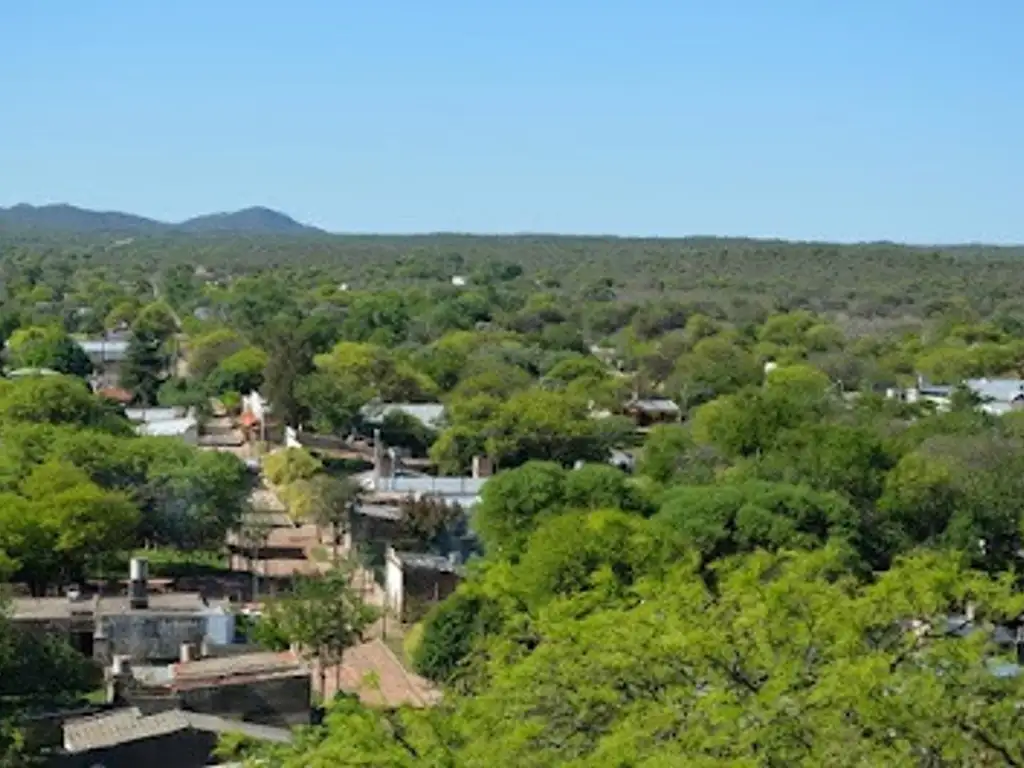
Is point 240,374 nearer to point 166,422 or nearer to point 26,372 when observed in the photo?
point 26,372

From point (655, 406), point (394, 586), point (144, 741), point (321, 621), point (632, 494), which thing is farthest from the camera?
point (655, 406)

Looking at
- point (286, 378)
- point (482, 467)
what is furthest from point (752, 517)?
point (286, 378)

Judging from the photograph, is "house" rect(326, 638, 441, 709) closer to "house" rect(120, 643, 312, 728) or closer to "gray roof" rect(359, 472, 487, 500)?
"house" rect(120, 643, 312, 728)

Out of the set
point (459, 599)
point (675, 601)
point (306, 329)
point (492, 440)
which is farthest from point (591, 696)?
point (306, 329)

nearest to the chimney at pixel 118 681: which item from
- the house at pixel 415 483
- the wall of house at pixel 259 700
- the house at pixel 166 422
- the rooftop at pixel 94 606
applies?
the wall of house at pixel 259 700

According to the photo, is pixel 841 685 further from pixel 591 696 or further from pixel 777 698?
pixel 591 696
